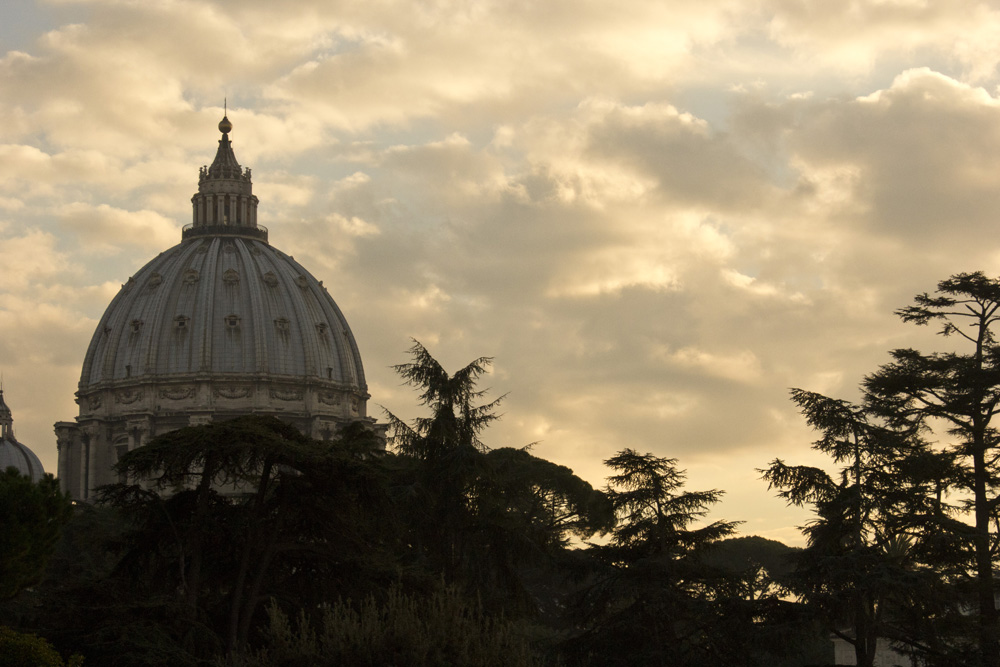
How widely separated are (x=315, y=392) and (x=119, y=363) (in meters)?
15.7

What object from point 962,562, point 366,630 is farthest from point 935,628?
point 366,630

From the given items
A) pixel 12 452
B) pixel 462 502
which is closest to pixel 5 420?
pixel 12 452

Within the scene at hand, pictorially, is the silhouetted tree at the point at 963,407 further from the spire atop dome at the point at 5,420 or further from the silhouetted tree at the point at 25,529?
the spire atop dome at the point at 5,420

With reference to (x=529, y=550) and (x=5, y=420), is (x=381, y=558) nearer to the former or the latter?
(x=529, y=550)

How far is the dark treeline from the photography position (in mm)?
30578

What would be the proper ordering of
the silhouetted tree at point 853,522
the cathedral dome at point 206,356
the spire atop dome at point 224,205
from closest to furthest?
the silhouetted tree at point 853,522
the cathedral dome at point 206,356
the spire atop dome at point 224,205

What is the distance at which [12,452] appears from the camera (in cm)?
13312

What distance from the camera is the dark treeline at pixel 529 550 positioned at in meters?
30.6

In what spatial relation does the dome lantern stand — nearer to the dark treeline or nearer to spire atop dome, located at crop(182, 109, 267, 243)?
spire atop dome, located at crop(182, 109, 267, 243)

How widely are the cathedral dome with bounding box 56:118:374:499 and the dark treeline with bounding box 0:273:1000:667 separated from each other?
91.4 metres

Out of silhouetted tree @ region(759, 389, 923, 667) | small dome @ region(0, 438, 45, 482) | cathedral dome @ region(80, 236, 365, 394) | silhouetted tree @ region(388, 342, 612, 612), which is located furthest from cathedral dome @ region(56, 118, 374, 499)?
silhouetted tree @ region(759, 389, 923, 667)

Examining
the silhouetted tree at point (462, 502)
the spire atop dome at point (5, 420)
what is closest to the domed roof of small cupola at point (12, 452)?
the spire atop dome at point (5, 420)

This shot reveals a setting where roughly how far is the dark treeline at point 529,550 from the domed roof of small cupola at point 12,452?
9808 centimetres

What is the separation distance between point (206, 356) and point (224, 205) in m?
17.4
